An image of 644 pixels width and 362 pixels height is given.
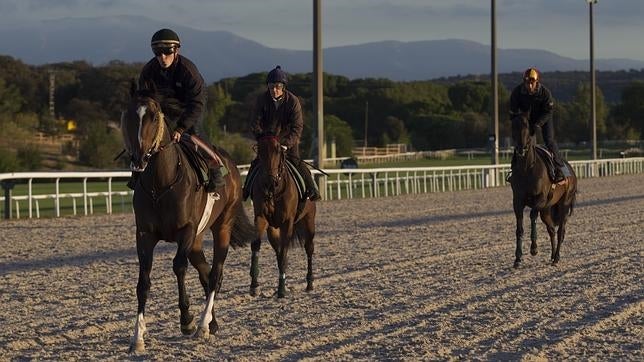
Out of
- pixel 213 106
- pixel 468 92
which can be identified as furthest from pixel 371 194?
pixel 468 92

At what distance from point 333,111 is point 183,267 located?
11362cm

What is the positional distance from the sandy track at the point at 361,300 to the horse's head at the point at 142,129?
4.50ft

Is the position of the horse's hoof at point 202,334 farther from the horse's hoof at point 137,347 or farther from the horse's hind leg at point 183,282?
the horse's hoof at point 137,347

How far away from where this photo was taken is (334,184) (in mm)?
42125

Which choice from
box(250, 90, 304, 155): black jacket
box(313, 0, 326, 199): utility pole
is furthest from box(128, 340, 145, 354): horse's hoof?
box(313, 0, 326, 199): utility pole

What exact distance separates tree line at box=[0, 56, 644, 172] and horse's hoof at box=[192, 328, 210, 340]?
5505 centimetres

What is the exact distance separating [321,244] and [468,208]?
10943 mm

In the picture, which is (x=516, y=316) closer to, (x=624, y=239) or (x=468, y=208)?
(x=624, y=239)

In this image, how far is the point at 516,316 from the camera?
1022cm

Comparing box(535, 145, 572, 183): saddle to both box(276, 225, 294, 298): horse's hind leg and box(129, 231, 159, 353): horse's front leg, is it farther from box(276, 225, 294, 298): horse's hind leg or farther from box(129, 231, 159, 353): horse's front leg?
box(129, 231, 159, 353): horse's front leg

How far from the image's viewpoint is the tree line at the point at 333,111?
247 feet

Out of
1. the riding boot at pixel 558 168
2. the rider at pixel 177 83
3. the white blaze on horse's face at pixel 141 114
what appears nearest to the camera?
the white blaze on horse's face at pixel 141 114

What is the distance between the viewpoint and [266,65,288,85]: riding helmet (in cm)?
1209

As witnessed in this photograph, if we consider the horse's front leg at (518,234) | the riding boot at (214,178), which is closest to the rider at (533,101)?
the horse's front leg at (518,234)
